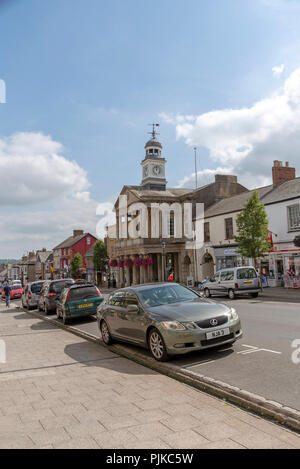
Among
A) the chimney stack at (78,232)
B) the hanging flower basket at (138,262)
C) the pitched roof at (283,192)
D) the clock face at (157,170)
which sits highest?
the clock face at (157,170)

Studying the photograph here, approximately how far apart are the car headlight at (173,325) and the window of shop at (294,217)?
22.2m

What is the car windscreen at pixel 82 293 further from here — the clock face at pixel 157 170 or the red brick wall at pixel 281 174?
the clock face at pixel 157 170

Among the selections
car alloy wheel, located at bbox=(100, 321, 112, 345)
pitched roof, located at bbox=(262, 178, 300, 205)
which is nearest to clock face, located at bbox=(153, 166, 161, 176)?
→ pitched roof, located at bbox=(262, 178, 300, 205)

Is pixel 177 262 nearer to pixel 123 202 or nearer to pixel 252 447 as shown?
pixel 123 202

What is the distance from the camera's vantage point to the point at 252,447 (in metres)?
3.42

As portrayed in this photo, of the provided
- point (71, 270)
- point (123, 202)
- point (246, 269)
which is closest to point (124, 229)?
point (123, 202)

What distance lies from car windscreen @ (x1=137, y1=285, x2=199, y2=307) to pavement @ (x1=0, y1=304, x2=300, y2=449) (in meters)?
1.41

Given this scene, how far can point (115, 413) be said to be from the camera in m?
4.48

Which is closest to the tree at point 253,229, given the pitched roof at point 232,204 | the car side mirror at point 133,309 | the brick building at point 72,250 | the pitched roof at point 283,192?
the pitched roof at point 283,192

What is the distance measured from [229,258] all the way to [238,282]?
1348 cm

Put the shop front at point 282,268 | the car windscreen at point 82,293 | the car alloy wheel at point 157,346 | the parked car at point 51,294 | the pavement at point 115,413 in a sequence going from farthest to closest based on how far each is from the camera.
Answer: the shop front at point 282,268 → the parked car at point 51,294 → the car windscreen at point 82,293 → the car alloy wheel at point 157,346 → the pavement at point 115,413

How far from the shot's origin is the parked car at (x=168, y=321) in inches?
266

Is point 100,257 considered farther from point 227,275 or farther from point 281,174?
point 227,275

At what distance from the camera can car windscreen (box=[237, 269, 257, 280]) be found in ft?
68.8
